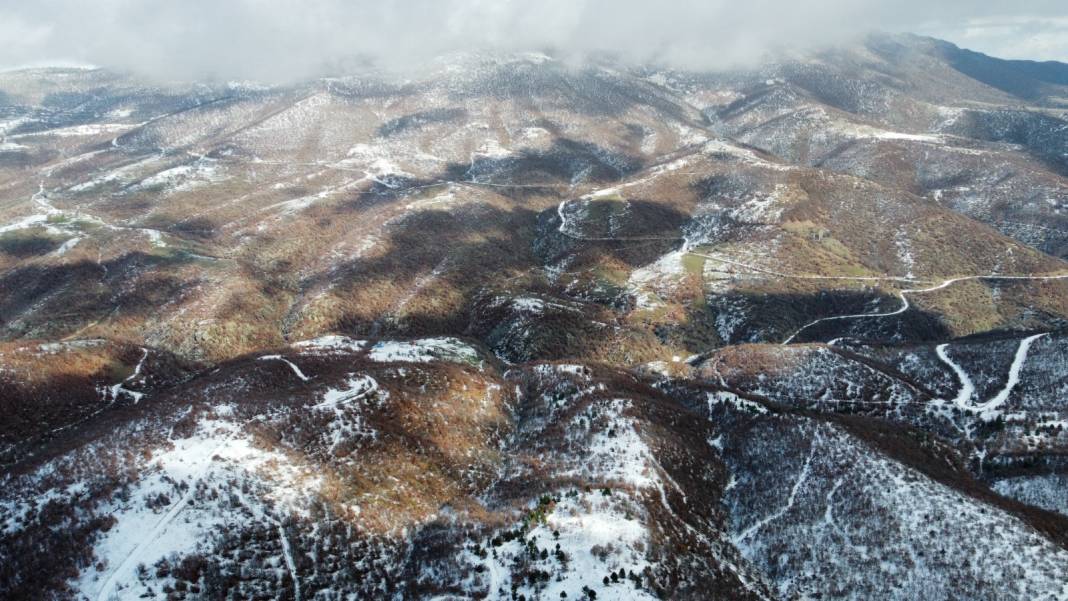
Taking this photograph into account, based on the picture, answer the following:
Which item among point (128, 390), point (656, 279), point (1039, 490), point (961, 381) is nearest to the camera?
point (1039, 490)

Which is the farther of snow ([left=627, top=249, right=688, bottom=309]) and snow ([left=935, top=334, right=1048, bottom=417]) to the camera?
snow ([left=627, top=249, right=688, bottom=309])

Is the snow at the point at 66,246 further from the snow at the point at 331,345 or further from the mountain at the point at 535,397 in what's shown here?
the snow at the point at 331,345

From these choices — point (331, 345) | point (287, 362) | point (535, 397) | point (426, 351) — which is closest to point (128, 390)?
point (287, 362)

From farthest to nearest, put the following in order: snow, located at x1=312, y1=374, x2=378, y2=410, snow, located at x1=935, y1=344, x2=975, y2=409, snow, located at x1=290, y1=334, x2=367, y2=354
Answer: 1. snow, located at x1=290, y1=334, x2=367, y2=354
2. snow, located at x1=935, y1=344, x2=975, y2=409
3. snow, located at x1=312, y1=374, x2=378, y2=410

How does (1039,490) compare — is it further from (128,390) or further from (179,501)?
(128,390)

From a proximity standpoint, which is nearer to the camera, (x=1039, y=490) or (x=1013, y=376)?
(x=1039, y=490)

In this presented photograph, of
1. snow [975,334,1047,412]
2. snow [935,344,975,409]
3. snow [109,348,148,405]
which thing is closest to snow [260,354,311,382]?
snow [109,348,148,405]

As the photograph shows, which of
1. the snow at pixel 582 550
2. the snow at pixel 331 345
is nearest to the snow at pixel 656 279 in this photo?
the snow at pixel 331 345

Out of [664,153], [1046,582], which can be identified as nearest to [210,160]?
[664,153]

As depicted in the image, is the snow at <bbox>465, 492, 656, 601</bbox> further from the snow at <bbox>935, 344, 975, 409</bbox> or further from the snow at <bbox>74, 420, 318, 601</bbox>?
the snow at <bbox>935, 344, 975, 409</bbox>

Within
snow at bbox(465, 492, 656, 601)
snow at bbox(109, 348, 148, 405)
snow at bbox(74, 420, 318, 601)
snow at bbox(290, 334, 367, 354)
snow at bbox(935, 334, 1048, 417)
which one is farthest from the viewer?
snow at bbox(290, 334, 367, 354)
